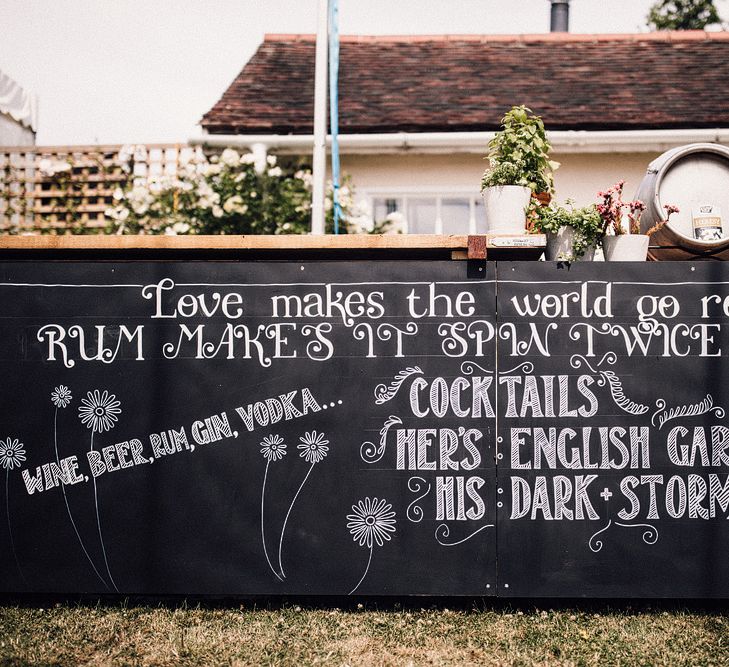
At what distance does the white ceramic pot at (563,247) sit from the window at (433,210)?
347 centimetres

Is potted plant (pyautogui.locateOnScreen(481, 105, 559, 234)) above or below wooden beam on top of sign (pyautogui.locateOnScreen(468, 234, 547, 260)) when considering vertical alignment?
above

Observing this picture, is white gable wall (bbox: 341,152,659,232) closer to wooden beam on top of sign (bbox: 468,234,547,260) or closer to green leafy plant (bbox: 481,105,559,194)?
green leafy plant (bbox: 481,105,559,194)

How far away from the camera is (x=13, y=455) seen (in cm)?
330

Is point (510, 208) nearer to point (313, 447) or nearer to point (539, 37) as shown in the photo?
point (313, 447)

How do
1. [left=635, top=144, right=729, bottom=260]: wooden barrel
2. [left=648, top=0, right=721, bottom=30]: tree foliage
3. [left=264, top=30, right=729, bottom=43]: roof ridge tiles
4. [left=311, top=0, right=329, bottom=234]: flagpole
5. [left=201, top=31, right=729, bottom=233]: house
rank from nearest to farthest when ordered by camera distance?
[left=635, top=144, right=729, bottom=260]: wooden barrel → [left=311, top=0, right=329, bottom=234]: flagpole → [left=201, top=31, right=729, bottom=233]: house → [left=264, top=30, right=729, bottom=43]: roof ridge tiles → [left=648, top=0, right=721, bottom=30]: tree foliage

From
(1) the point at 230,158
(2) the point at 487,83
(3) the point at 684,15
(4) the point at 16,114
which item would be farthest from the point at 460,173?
(3) the point at 684,15

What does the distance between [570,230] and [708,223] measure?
0.73 meters

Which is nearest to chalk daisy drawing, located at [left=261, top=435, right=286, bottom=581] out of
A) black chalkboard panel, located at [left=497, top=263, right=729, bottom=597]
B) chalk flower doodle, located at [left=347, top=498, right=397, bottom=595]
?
chalk flower doodle, located at [left=347, top=498, right=397, bottom=595]

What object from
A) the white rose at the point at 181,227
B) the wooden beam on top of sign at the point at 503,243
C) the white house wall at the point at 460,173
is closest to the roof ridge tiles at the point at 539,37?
the white house wall at the point at 460,173

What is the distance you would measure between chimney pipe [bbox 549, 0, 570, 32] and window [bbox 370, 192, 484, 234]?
608 cm

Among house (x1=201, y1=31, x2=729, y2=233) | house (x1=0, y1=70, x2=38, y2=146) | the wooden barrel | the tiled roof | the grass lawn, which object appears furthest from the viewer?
house (x1=0, y1=70, x2=38, y2=146)

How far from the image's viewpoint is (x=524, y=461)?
3.26m

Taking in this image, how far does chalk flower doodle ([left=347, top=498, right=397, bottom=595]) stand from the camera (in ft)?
10.7

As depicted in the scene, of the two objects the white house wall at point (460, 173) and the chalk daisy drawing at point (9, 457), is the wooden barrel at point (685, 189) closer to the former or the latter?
the white house wall at point (460, 173)
